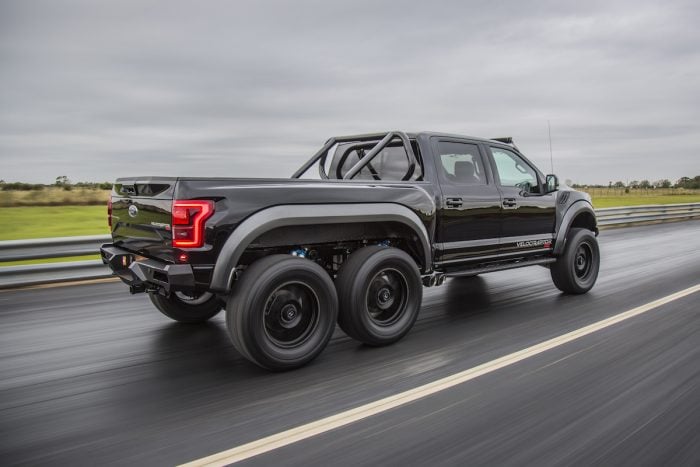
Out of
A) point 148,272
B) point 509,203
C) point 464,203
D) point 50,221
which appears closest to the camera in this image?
point 148,272

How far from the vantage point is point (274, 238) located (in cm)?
425

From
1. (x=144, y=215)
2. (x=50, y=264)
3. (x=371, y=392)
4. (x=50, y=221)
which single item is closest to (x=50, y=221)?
(x=50, y=221)

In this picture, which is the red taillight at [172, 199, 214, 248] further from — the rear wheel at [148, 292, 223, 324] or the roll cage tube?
the roll cage tube

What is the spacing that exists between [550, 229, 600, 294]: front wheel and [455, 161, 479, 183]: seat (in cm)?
180

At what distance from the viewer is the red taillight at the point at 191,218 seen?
12.2ft

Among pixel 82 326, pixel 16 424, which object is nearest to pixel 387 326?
pixel 16 424

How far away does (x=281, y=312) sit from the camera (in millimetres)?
4094

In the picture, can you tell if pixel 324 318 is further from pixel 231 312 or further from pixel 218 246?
pixel 218 246

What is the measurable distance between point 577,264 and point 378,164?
3.08 meters

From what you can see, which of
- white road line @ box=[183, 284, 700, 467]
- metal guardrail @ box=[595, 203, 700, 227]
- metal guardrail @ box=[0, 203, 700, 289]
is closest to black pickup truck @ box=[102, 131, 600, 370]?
white road line @ box=[183, 284, 700, 467]

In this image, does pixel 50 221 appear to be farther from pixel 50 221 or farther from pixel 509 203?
pixel 509 203

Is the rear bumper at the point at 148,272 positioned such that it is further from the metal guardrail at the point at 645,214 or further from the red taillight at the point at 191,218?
the metal guardrail at the point at 645,214

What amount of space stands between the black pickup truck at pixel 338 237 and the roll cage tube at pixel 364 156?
0.5 inches

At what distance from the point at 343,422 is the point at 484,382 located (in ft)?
3.77
